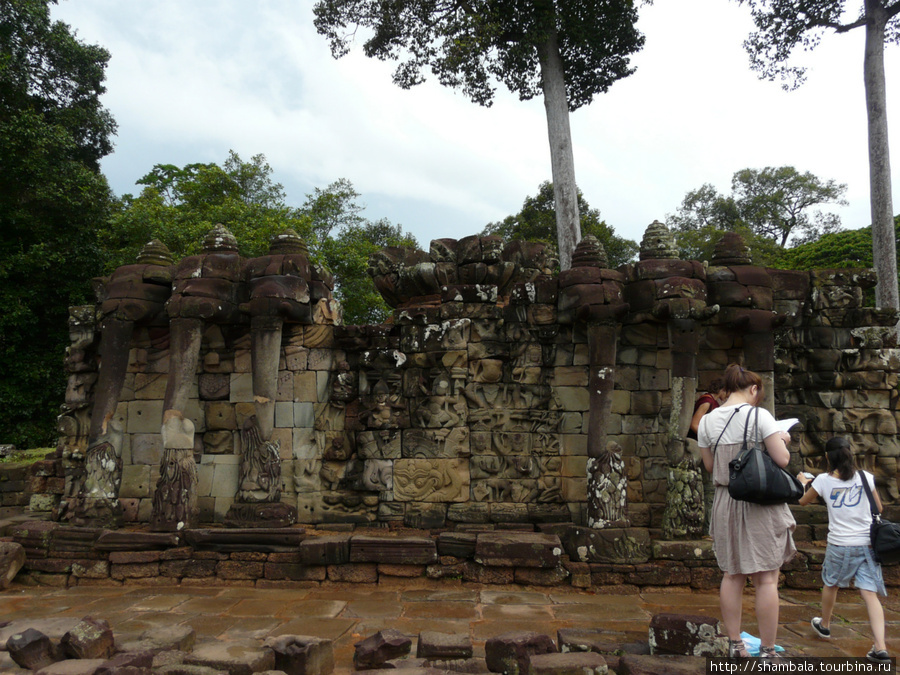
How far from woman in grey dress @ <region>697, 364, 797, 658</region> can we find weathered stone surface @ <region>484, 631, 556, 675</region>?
119cm

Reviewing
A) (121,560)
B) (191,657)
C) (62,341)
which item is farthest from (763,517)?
(62,341)

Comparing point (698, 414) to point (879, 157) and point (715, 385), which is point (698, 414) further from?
point (879, 157)

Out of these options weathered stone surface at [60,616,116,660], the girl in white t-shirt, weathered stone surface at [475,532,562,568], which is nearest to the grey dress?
the girl in white t-shirt

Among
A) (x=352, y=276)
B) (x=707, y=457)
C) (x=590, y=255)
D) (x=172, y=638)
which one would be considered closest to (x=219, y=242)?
(x=590, y=255)

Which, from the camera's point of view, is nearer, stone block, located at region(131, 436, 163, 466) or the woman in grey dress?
the woman in grey dress

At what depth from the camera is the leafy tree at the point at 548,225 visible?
23.0m

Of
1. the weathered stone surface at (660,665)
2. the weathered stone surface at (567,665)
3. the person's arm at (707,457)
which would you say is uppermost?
the person's arm at (707,457)

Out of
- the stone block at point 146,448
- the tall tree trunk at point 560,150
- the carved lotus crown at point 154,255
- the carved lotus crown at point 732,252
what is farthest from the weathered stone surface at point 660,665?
the tall tree trunk at point 560,150

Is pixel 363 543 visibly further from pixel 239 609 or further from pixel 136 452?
pixel 136 452

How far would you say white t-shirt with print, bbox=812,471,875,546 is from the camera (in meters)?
4.34

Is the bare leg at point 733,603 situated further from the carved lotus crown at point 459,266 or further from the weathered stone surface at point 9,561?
the weathered stone surface at point 9,561

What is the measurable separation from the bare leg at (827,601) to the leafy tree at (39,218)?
62.5 feet

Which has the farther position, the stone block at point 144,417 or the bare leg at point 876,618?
the stone block at point 144,417

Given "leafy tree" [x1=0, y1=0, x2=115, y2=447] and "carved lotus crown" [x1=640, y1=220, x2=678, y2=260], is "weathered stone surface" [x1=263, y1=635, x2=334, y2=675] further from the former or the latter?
"leafy tree" [x1=0, y1=0, x2=115, y2=447]
